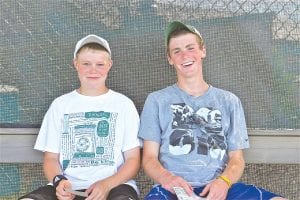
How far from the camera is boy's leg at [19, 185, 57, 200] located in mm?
2912

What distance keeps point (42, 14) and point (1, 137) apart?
2.63 ft

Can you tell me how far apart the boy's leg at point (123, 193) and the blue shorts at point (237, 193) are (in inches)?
3.5

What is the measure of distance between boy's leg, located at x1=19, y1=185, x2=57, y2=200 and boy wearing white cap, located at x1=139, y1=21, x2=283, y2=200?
519 millimetres

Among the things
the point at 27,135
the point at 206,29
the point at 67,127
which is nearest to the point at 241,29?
the point at 206,29

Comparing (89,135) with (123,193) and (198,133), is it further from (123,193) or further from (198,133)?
(198,133)

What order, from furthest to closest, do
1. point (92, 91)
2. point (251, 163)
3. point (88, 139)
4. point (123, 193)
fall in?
point (251, 163) < point (92, 91) < point (88, 139) < point (123, 193)

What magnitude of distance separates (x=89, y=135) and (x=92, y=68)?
38cm

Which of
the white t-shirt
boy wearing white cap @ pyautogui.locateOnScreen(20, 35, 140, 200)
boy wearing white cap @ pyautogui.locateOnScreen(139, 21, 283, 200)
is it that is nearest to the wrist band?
boy wearing white cap @ pyautogui.locateOnScreen(20, 35, 140, 200)

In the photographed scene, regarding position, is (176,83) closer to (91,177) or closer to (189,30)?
(189,30)

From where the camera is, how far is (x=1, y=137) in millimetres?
3543

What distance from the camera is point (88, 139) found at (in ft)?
10.6

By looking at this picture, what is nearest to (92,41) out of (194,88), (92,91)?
(92,91)

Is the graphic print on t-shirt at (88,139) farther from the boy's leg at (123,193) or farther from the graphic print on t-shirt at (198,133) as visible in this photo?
the graphic print on t-shirt at (198,133)

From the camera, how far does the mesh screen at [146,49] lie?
11.5 feet
